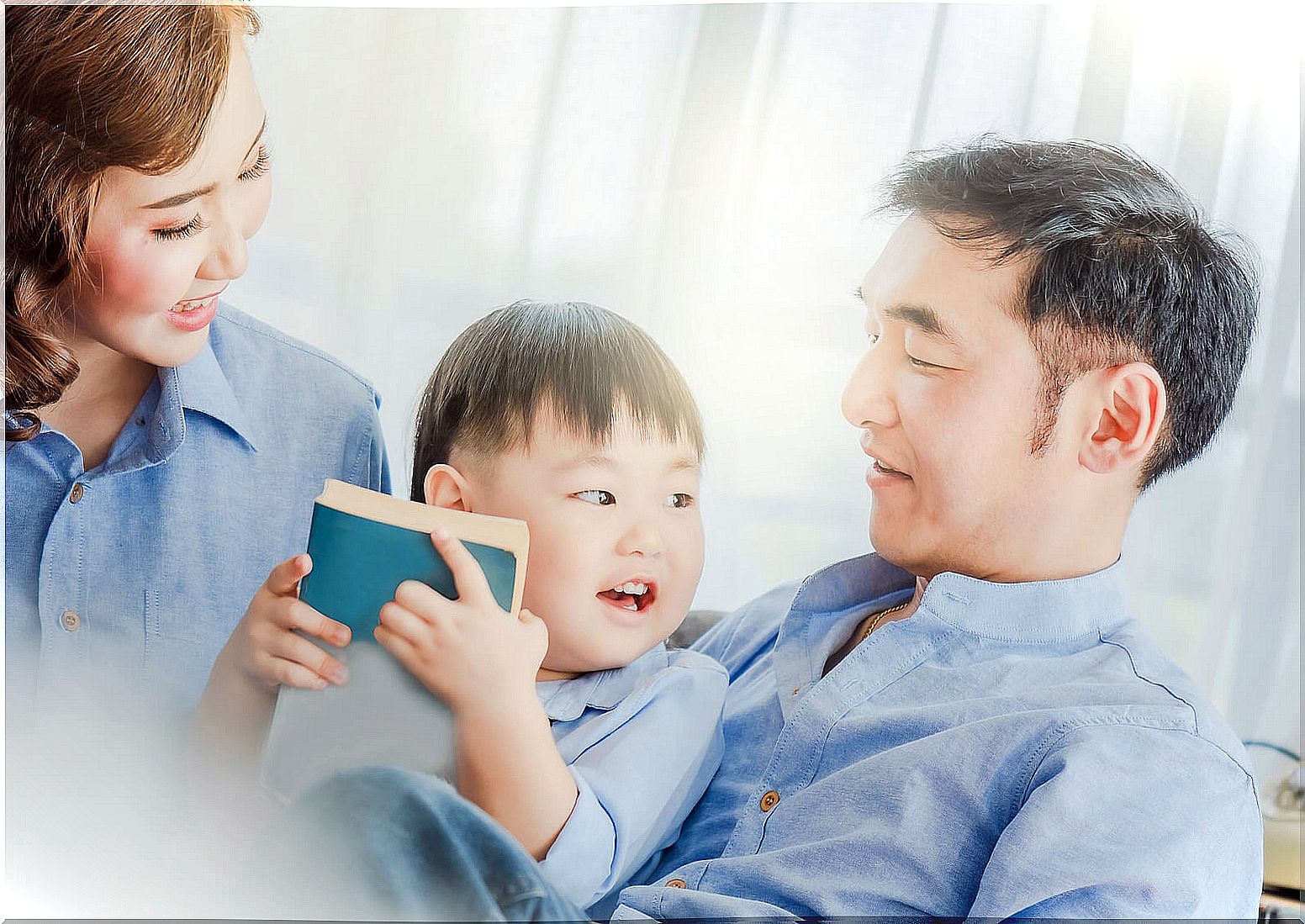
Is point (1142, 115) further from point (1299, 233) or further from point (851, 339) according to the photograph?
point (851, 339)

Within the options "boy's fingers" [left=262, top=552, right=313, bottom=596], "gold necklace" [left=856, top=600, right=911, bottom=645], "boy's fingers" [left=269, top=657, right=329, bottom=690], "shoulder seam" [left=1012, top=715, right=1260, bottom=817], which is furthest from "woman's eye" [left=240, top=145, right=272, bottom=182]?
"shoulder seam" [left=1012, top=715, right=1260, bottom=817]

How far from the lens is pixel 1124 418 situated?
0.98 metres

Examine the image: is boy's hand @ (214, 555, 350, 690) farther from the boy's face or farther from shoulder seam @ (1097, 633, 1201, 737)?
shoulder seam @ (1097, 633, 1201, 737)

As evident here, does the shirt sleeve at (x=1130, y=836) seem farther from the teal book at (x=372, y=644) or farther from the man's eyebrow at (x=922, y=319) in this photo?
the teal book at (x=372, y=644)

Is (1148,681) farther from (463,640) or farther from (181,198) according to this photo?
(181,198)

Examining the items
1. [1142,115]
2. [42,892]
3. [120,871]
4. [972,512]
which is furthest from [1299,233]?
[42,892]

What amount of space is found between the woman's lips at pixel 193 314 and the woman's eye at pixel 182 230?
7 centimetres

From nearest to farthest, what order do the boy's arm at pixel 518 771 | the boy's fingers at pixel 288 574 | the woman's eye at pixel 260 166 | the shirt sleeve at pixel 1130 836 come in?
the shirt sleeve at pixel 1130 836 < the boy's arm at pixel 518 771 < the boy's fingers at pixel 288 574 < the woman's eye at pixel 260 166

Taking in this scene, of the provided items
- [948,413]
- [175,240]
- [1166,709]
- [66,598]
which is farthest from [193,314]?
[1166,709]

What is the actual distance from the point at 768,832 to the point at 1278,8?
923 millimetres

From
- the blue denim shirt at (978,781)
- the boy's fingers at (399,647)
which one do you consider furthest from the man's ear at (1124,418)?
the boy's fingers at (399,647)

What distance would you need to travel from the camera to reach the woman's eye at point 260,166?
1.17 meters

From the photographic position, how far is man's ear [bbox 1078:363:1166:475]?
98 centimetres

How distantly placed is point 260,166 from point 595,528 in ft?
1.78
